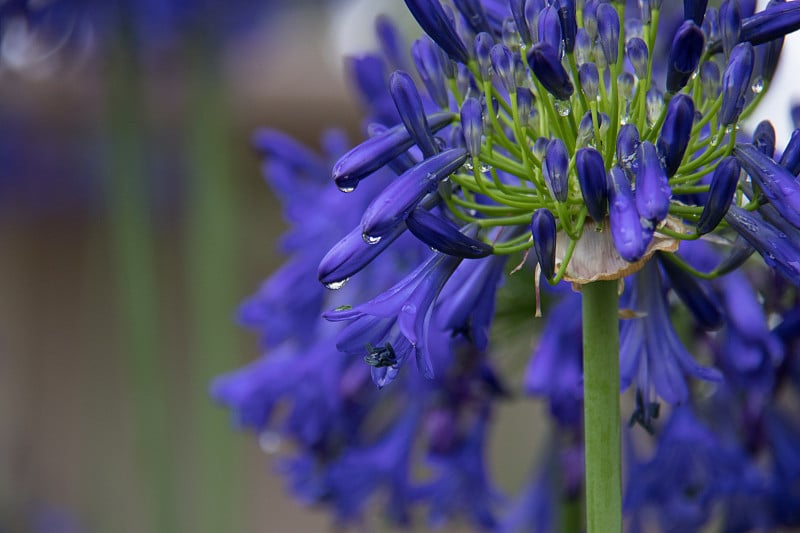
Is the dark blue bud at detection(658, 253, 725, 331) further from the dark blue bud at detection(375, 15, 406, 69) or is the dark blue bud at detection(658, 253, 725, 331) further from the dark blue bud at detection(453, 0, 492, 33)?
the dark blue bud at detection(375, 15, 406, 69)

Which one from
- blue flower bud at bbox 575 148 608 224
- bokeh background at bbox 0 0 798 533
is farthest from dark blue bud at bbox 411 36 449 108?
bokeh background at bbox 0 0 798 533

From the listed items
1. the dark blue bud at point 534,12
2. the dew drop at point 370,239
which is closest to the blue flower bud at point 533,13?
the dark blue bud at point 534,12

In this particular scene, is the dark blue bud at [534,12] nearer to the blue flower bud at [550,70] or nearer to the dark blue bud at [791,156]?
the blue flower bud at [550,70]

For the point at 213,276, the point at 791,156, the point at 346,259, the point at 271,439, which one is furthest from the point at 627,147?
the point at 213,276

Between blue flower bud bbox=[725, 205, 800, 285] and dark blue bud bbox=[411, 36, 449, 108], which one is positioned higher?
dark blue bud bbox=[411, 36, 449, 108]

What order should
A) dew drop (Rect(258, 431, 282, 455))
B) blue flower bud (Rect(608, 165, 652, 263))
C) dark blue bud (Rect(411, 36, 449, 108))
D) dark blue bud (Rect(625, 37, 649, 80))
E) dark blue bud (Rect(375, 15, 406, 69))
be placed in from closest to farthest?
blue flower bud (Rect(608, 165, 652, 263)) < dark blue bud (Rect(625, 37, 649, 80)) < dark blue bud (Rect(411, 36, 449, 108)) < dark blue bud (Rect(375, 15, 406, 69)) < dew drop (Rect(258, 431, 282, 455))

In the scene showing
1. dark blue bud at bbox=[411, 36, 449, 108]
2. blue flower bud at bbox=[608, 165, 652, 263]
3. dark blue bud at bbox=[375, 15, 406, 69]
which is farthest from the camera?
dark blue bud at bbox=[375, 15, 406, 69]

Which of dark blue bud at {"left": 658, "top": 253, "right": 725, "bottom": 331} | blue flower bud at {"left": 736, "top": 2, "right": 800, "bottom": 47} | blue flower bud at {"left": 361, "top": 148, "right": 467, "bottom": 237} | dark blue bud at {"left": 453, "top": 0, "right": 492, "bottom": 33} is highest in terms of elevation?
dark blue bud at {"left": 453, "top": 0, "right": 492, "bottom": 33}

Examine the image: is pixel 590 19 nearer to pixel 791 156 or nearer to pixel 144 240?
pixel 791 156
